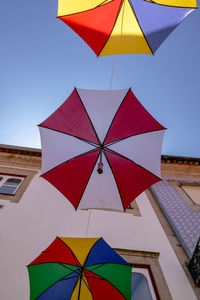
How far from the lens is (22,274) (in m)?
3.99

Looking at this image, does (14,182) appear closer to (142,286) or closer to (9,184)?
(9,184)

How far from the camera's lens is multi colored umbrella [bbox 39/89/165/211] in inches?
157

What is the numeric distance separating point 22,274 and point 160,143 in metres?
3.66

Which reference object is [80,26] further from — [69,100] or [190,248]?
[190,248]

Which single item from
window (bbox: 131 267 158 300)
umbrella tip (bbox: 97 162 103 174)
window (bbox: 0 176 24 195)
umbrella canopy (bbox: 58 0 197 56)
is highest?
umbrella canopy (bbox: 58 0 197 56)

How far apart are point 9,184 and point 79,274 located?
14.4ft

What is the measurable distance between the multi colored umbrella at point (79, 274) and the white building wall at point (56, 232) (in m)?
1.12

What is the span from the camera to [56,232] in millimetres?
5000

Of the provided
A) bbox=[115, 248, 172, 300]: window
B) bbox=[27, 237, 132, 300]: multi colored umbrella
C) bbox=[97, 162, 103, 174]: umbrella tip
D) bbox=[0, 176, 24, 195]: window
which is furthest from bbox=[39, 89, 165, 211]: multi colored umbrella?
bbox=[0, 176, 24, 195]: window

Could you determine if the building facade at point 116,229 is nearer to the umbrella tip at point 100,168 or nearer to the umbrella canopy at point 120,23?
the umbrella tip at point 100,168

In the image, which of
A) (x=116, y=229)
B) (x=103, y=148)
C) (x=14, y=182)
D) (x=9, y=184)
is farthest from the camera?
(x=14, y=182)

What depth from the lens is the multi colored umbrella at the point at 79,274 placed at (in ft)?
9.43

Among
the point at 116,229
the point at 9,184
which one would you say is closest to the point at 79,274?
the point at 116,229

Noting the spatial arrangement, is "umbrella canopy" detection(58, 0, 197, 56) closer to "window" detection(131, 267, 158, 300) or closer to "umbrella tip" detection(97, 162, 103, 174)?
"umbrella tip" detection(97, 162, 103, 174)
